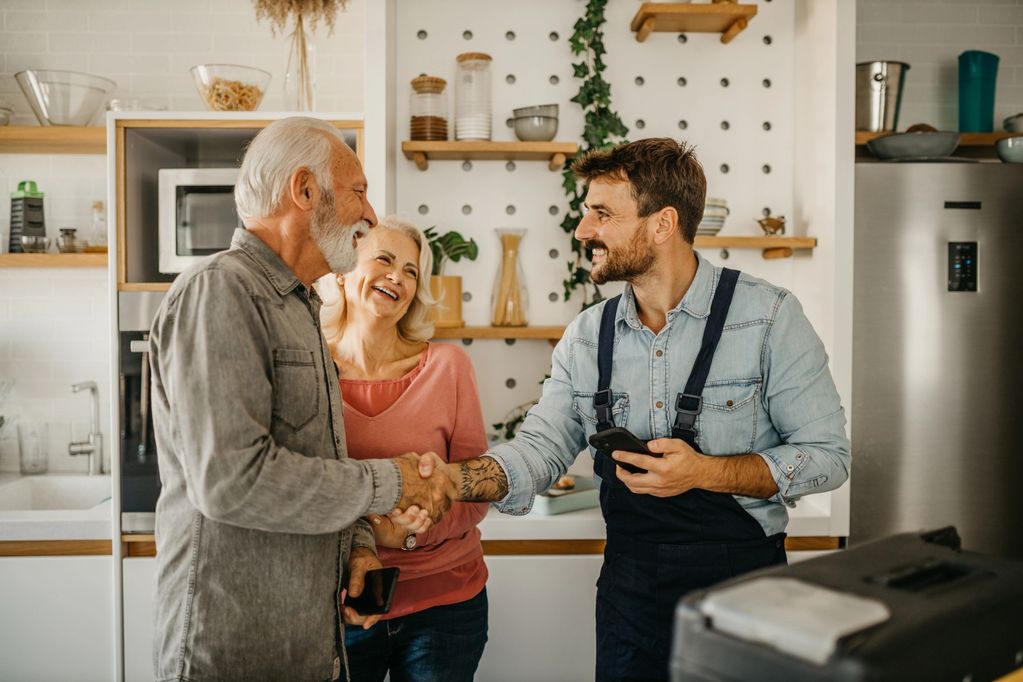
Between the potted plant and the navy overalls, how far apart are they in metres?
1.21

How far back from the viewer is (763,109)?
3.07 meters

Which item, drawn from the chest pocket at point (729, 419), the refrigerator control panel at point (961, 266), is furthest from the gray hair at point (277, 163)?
the refrigerator control panel at point (961, 266)

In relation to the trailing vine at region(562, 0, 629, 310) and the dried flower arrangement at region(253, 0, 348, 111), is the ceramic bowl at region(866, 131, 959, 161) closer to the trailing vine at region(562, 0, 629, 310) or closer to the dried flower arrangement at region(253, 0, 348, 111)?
the trailing vine at region(562, 0, 629, 310)

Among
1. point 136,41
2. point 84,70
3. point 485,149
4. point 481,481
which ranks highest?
point 136,41

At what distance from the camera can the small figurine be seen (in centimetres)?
285

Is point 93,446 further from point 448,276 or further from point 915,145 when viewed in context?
point 915,145

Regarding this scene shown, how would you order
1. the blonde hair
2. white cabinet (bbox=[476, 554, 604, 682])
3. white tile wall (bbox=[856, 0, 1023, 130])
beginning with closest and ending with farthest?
the blonde hair
white cabinet (bbox=[476, 554, 604, 682])
white tile wall (bbox=[856, 0, 1023, 130])

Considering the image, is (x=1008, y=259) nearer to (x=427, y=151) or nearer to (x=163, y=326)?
(x=427, y=151)

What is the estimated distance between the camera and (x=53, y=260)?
2.85 meters

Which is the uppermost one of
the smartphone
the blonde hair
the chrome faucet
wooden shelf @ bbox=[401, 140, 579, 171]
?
wooden shelf @ bbox=[401, 140, 579, 171]

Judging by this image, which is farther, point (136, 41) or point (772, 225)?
point (136, 41)

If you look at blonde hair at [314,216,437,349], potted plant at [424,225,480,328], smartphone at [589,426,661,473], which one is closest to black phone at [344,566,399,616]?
smartphone at [589,426,661,473]

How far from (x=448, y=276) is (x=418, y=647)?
1420mm

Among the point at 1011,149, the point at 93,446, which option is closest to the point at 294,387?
the point at 93,446
